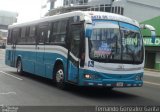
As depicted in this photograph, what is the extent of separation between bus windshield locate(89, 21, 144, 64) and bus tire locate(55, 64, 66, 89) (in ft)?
7.11

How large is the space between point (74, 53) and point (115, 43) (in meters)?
1.49

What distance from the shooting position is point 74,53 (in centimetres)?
1390

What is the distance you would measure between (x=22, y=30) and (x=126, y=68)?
8.91m

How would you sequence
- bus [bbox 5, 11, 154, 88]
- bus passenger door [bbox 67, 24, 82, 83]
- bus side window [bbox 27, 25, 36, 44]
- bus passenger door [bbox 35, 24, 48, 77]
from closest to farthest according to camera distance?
bus [bbox 5, 11, 154, 88], bus passenger door [bbox 67, 24, 82, 83], bus passenger door [bbox 35, 24, 48, 77], bus side window [bbox 27, 25, 36, 44]

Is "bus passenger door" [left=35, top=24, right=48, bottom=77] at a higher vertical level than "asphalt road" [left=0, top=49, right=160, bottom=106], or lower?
higher

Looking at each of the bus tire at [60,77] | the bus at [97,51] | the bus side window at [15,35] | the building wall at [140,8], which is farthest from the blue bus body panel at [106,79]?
the building wall at [140,8]

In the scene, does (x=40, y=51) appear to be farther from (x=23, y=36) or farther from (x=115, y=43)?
(x=115, y=43)

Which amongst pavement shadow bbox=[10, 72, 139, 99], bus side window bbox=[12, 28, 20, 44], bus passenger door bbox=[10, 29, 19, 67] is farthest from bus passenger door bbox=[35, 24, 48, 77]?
bus passenger door bbox=[10, 29, 19, 67]

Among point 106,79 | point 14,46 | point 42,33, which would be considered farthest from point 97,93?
point 14,46

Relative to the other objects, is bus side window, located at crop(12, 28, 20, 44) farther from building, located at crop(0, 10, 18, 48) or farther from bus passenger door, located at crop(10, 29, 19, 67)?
building, located at crop(0, 10, 18, 48)

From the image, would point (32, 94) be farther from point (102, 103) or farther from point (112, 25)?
point (112, 25)

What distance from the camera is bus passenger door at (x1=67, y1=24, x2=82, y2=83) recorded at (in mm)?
13598

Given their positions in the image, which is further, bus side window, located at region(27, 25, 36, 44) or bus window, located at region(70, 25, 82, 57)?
bus side window, located at region(27, 25, 36, 44)

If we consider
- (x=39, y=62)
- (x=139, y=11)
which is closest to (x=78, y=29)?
(x=39, y=62)
